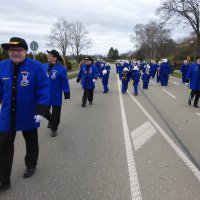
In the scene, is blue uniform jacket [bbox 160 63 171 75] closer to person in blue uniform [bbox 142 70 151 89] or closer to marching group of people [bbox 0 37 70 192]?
person in blue uniform [bbox 142 70 151 89]

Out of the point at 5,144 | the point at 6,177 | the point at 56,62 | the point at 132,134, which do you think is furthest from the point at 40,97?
the point at 132,134

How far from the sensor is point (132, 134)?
7.51 metres

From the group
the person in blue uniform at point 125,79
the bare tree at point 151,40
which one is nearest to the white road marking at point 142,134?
the person in blue uniform at point 125,79

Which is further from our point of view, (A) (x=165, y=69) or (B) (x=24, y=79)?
(A) (x=165, y=69)

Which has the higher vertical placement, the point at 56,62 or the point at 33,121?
the point at 56,62

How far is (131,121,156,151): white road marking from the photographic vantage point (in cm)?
669

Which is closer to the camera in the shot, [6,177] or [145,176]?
[6,177]

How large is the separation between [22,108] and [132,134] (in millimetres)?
3680

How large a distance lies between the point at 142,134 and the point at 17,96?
12.9ft

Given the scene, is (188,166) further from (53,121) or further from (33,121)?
(53,121)

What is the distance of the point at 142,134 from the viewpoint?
752 cm

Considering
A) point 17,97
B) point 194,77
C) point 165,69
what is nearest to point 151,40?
point 165,69

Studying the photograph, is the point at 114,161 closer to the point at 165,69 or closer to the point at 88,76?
the point at 88,76

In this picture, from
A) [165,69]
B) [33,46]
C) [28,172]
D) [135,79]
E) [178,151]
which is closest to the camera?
[28,172]
